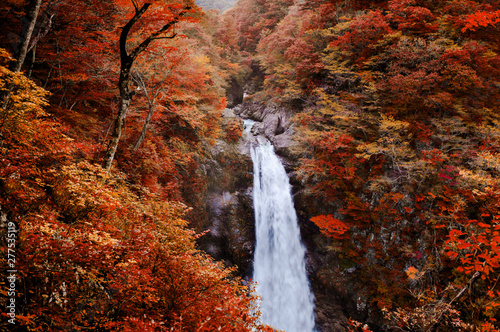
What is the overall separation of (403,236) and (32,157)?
44.5ft

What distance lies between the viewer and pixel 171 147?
11.2 meters

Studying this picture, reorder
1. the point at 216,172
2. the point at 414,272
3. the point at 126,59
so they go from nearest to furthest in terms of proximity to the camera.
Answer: the point at 126,59 < the point at 414,272 < the point at 216,172

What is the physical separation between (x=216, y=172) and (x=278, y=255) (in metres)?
7.06

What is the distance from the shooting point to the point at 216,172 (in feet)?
44.5

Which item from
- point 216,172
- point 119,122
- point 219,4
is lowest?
point 216,172

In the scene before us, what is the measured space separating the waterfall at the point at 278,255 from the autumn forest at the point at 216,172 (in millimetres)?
769

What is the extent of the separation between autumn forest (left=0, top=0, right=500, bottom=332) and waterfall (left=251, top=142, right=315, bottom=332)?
0.77 meters

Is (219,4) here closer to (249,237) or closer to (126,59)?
Answer: (126,59)

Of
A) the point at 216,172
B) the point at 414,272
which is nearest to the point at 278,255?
the point at 216,172

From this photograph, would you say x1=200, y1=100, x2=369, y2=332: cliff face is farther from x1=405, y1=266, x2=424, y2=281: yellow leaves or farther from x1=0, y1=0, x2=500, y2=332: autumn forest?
x1=405, y1=266, x2=424, y2=281: yellow leaves

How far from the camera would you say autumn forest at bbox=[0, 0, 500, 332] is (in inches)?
124

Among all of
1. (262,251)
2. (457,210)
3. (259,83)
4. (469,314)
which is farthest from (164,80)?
(259,83)

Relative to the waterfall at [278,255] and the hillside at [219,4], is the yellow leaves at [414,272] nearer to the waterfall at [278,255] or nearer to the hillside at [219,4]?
the waterfall at [278,255]

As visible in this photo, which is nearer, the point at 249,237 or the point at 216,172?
the point at 249,237
